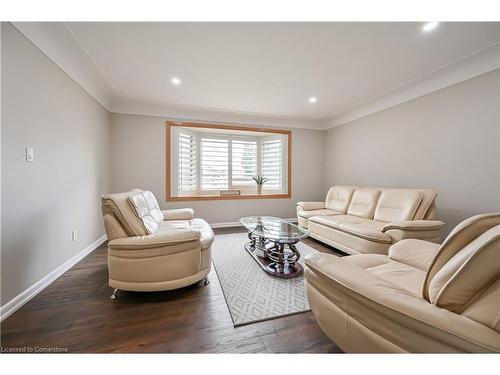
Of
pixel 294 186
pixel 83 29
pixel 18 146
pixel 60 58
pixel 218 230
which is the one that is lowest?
pixel 218 230

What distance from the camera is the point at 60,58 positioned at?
2037 mm

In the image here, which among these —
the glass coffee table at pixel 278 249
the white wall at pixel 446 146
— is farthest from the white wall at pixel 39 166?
the white wall at pixel 446 146

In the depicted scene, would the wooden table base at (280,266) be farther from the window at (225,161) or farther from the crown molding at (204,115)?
the crown molding at (204,115)

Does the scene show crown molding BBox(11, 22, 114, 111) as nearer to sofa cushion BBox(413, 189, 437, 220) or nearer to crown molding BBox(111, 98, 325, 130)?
crown molding BBox(111, 98, 325, 130)

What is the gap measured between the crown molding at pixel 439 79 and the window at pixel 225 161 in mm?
1862

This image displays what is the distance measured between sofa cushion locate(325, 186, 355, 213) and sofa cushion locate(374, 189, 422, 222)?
618mm

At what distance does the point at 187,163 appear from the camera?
14.3ft

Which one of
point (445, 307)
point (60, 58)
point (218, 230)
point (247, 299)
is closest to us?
point (445, 307)

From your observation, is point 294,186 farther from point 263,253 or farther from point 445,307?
point 445,307

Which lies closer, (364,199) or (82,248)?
(82,248)

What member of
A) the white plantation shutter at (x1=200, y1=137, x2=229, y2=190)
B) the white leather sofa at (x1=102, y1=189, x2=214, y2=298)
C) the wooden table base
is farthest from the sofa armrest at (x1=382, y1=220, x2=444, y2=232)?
the white plantation shutter at (x1=200, y1=137, x2=229, y2=190)

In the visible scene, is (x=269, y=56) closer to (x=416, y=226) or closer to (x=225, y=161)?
(x=416, y=226)
